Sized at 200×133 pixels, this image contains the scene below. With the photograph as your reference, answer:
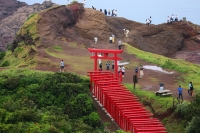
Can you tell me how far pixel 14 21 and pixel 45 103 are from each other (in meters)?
52.9

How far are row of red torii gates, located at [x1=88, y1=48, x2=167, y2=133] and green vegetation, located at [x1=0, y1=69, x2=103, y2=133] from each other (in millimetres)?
987

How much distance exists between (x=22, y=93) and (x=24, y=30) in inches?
752

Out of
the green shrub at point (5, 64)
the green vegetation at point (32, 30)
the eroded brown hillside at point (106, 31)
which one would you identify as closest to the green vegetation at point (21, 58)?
the green shrub at point (5, 64)

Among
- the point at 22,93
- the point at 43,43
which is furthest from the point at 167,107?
the point at 43,43

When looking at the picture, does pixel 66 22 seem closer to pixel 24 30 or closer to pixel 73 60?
pixel 24 30

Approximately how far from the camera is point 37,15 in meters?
47.1

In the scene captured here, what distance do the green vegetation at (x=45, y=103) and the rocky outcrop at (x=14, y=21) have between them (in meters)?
43.2

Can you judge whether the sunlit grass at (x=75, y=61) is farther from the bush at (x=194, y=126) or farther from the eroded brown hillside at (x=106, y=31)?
the bush at (x=194, y=126)

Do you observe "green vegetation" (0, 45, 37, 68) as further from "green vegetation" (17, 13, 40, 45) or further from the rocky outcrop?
the rocky outcrop

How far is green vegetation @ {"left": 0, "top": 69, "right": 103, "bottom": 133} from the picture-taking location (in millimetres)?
21094

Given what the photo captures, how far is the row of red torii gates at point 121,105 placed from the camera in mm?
24130

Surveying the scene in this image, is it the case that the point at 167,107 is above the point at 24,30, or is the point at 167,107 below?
below

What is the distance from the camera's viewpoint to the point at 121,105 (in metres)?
→ 26.4

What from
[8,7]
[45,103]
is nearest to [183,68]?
[45,103]
